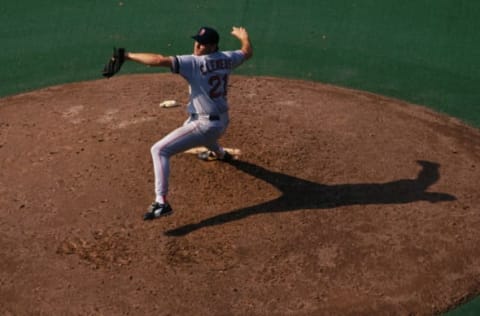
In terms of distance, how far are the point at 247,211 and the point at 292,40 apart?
16.3 ft

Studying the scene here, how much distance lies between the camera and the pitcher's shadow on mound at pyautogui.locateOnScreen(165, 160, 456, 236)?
817cm

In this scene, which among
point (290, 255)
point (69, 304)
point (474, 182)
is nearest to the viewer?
point (69, 304)

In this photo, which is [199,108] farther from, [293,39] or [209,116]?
[293,39]

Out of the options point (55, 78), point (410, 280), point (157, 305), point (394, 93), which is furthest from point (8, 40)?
point (410, 280)

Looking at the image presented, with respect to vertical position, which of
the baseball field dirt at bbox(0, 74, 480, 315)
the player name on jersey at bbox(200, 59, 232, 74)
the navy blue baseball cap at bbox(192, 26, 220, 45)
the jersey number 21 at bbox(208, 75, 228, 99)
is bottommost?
the baseball field dirt at bbox(0, 74, 480, 315)

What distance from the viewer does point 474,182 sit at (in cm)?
881

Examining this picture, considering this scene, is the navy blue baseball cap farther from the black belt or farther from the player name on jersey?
the black belt

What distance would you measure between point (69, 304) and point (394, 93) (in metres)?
6.11

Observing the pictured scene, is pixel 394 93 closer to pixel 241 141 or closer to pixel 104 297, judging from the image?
pixel 241 141

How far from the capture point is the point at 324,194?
332 inches

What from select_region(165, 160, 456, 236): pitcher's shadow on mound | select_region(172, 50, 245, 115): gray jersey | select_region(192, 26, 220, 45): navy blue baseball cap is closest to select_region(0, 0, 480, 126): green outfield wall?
select_region(165, 160, 456, 236): pitcher's shadow on mound

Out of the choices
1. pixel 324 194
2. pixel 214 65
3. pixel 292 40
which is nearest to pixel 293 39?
pixel 292 40

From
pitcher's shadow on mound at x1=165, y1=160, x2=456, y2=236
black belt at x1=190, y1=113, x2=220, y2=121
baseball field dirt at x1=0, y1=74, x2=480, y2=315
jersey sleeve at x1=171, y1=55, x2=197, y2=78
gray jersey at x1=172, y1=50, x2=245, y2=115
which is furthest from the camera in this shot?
pitcher's shadow on mound at x1=165, y1=160, x2=456, y2=236

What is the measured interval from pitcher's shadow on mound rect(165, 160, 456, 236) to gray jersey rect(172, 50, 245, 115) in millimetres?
1094
